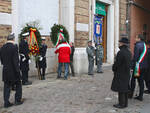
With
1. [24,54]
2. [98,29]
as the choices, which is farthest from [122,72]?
[98,29]

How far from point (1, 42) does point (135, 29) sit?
14.9 metres

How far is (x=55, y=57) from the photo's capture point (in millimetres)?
11945

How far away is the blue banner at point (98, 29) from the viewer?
14.6m

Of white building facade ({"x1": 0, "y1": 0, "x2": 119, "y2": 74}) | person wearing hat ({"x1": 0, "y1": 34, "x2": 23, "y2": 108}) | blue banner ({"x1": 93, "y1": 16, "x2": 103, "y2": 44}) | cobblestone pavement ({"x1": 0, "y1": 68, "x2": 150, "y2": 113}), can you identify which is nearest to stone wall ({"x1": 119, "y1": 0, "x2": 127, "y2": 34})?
blue banner ({"x1": 93, "y1": 16, "x2": 103, "y2": 44})

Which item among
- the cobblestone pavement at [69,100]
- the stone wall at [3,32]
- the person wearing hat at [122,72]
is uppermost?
the stone wall at [3,32]

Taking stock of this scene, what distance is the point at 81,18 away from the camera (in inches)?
500

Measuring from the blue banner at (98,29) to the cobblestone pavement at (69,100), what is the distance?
6520 mm

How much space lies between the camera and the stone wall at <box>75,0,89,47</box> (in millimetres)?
12336

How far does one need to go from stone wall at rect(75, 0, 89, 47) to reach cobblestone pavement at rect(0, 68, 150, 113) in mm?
4351

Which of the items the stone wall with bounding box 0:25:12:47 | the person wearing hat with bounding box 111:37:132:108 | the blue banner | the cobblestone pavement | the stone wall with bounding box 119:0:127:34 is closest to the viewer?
the cobblestone pavement

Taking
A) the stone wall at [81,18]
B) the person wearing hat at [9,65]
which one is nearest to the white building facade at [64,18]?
the stone wall at [81,18]

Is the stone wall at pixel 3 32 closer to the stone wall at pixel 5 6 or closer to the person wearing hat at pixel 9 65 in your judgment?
the stone wall at pixel 5 6

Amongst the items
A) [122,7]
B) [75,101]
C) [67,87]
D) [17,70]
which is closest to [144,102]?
[75,101]

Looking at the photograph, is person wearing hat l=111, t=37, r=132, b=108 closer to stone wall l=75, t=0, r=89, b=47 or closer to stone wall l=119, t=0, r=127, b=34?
stone wall l=75, t=0, r=89, b=47
